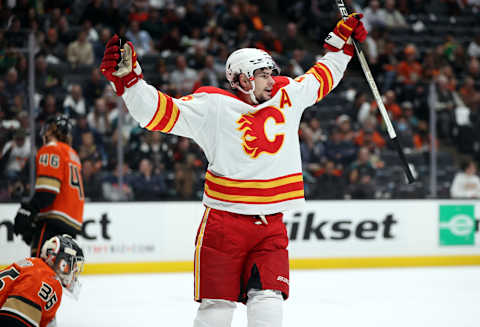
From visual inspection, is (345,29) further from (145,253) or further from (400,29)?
(400,29)

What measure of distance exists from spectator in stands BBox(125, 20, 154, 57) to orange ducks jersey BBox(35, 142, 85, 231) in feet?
15.8

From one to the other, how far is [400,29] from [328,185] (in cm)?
436

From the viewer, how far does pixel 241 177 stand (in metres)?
2.96

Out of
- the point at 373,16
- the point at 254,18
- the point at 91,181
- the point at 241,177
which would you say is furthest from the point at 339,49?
the point at 373,16

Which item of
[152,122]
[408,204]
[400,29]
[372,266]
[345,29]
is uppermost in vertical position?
[400,29]

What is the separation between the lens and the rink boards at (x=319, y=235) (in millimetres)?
6902

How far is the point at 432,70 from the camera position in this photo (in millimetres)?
10211

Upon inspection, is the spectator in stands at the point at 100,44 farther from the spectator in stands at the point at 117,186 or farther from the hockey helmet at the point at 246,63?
the hockey helmet at the point at 246,63

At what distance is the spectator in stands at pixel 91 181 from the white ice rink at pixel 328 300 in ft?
2.51

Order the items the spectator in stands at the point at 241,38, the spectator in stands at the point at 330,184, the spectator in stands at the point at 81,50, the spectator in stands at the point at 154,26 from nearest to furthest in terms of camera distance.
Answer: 1. the spectator in stands at the point at 330,184
2. the spectator in stands at the point at 81,50
3. the spectator in stands at the point at 154,26
4. the spectator in stands at the point at 241,38

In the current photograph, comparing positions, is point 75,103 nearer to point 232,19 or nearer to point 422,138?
point 232,19

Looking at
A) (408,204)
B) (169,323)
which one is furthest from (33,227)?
(408,204)

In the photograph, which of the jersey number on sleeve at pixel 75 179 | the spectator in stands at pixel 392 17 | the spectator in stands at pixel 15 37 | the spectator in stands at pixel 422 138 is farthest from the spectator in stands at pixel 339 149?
the jersey number on sleeve at pixel 75 179

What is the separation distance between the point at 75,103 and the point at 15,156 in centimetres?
86
